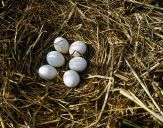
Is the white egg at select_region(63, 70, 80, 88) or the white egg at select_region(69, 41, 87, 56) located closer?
the white egg at select_region(63, 70, 80, 88)

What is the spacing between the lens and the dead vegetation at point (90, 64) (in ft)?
7.82

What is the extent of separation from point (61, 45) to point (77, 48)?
0.10 meters

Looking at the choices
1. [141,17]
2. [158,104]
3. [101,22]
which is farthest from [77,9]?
[158,104]

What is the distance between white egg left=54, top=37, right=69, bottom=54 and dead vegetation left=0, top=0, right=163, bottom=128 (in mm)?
62

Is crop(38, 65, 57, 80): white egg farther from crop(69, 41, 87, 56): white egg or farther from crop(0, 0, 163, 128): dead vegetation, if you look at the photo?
crop(69, 41, 87, 56): white egg

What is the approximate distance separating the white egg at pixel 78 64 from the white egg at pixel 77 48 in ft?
0.20

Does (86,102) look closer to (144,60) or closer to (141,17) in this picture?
(144,60)

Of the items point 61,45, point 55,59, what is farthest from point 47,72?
point 61,45

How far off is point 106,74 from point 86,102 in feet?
0.74

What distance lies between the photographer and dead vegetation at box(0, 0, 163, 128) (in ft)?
7.82

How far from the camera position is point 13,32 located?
8.75ft

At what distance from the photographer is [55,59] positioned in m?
2.65

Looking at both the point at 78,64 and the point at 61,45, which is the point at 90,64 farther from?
the point at 61,45

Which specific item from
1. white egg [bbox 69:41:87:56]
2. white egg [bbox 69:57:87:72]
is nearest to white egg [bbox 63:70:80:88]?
white egg [bbox 69:57:87:72]
